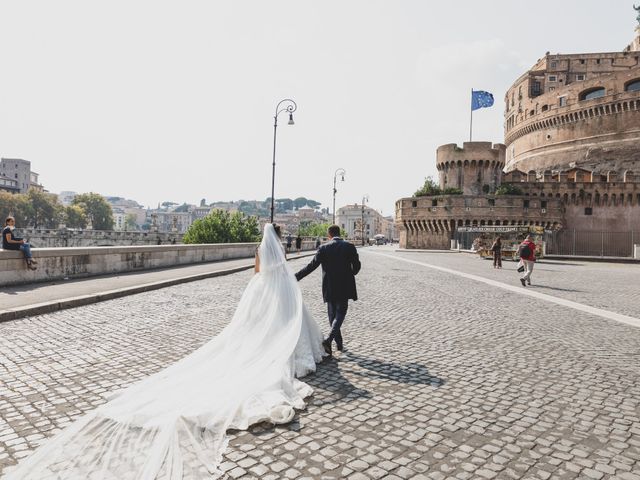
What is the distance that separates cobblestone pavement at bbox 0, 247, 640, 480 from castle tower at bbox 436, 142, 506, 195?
4845cm

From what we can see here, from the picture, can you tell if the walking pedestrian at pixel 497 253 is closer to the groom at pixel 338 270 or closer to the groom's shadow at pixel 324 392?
the groom at pixel 338 270

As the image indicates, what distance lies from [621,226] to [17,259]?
5481 cm

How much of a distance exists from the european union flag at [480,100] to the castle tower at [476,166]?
5.43 m

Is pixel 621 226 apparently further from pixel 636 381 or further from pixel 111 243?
pixel 111 243

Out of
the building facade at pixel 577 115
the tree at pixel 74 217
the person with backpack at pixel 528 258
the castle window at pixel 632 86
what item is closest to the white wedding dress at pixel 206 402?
the person with backpack at pixel 528 258

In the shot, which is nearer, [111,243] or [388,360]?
[388,360]

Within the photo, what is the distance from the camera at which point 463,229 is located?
4175cm

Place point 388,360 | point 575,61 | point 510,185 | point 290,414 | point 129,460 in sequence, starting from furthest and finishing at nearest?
1. point 575,61
2. point 510,185
3. point 388,360
4. point 290,414
5. point 129,460

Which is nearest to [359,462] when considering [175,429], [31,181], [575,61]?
[175,429]

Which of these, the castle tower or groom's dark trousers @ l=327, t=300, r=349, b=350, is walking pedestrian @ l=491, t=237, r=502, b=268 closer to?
groom's dark trousers @ l=327, t=300, r=349, b=350

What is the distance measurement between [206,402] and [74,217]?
10182 centimetres

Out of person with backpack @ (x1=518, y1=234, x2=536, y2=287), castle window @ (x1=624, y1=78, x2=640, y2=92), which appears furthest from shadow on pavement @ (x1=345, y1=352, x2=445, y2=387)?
castle window @ (x1=624, y1=78, x2=640, y2=92)

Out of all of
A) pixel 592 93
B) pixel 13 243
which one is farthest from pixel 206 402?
pixel 592 93

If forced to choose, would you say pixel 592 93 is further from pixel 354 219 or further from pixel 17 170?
pixel 17 170
